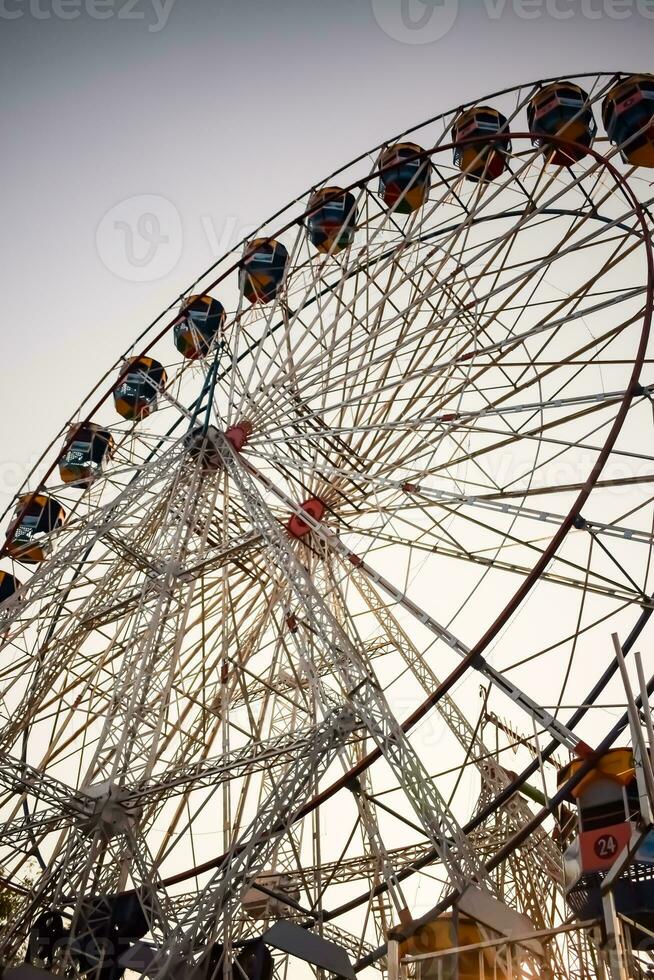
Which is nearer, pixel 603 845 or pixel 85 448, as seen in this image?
pixel 603 845

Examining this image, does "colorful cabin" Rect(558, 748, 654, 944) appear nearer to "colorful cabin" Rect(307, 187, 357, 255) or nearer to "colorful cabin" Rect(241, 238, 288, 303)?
"colorful cabin" Rect(307, 187, 357, 255)

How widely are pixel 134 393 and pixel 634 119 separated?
1023 cm

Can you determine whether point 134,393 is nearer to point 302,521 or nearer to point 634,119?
point 302,521

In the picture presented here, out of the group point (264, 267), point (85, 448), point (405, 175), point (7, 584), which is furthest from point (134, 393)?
point (405, 175)

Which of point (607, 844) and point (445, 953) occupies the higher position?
point (607, 844)

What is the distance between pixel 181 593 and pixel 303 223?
25.4 feet

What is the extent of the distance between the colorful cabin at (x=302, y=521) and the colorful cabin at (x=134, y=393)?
4.34 meters

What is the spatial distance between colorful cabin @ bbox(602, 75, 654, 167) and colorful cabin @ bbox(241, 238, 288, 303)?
20.9 ft

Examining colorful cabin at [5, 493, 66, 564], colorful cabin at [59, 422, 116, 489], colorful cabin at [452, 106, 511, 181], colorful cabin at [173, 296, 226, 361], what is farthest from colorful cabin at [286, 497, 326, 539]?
colorful cabin at [452, 106, 511, 181]

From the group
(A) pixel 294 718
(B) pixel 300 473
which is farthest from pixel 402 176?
(A) pixel 294 718

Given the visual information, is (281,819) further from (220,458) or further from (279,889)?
(220,458)

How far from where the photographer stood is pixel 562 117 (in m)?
15.9

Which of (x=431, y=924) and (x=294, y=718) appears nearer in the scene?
(x=431, y=924)

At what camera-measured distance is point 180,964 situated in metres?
9.79
